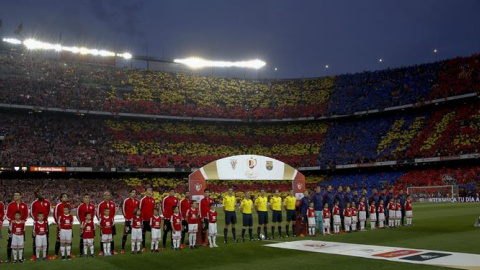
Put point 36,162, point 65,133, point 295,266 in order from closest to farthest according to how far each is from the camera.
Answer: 1. point 295,266
2. point 36,162
3. point 65,133

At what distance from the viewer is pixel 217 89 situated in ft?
243

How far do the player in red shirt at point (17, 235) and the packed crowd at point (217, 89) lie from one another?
141 feet

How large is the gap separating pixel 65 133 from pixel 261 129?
2974 cm

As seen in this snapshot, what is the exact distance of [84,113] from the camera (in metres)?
57.3

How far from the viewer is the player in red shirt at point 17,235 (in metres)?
14.4

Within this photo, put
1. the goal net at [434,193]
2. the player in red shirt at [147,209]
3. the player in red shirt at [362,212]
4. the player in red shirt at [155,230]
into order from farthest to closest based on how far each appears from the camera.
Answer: the goal net at [434,193] < the player in red shirt at [362,212] < the player in red shirt at [147,209] < the player in red shirt at [155,230]

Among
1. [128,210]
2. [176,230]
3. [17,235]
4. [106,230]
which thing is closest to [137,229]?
[128,210]

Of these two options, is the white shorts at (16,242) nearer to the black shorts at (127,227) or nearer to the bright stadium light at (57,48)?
the black shorts at (127,227)

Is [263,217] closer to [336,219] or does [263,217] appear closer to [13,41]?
[336,219]

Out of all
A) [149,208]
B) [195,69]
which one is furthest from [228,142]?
[149,208]

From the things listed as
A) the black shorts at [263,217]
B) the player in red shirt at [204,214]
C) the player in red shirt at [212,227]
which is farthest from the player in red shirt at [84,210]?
the black shorts at [263,217]

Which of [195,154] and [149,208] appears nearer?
[149,208]

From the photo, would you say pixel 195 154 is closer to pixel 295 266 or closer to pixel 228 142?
pixel 228 142

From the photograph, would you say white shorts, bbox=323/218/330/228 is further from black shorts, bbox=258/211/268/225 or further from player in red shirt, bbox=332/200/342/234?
black shorts, bbox=258/211/268/225
